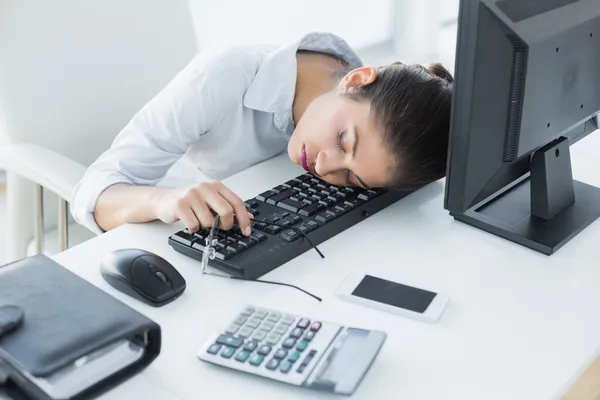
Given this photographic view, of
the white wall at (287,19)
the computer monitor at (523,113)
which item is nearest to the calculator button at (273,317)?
the computer monitor at (523,113)

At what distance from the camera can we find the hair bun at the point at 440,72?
3.78 ft

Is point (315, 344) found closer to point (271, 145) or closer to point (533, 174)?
point (533, 174)

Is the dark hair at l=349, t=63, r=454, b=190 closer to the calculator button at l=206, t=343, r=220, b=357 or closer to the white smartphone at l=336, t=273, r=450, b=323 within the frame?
the white smartphone at l=336, t=273, r=450, b=323

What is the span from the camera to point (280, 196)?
102cm

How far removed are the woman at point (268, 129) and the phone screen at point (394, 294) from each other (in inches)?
6.8

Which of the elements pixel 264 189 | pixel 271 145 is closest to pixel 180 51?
pixel 271 145

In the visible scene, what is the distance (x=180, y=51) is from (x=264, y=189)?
48 cm

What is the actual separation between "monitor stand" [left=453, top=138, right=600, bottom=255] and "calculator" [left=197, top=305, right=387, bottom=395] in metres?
0.34

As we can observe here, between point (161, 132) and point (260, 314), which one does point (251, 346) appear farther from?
point (161, 132)

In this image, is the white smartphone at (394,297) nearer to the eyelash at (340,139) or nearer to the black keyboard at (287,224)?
the black keyboard at (287,224)

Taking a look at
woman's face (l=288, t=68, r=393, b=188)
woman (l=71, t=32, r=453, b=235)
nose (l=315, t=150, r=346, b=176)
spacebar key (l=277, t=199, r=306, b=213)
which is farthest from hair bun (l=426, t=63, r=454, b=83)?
spacebar key (l=277, t=199, r=306, b=213)

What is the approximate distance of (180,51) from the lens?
4.79 ft

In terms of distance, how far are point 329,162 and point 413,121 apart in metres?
0.13

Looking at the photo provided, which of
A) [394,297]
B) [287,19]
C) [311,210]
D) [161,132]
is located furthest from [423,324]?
[287,19]
